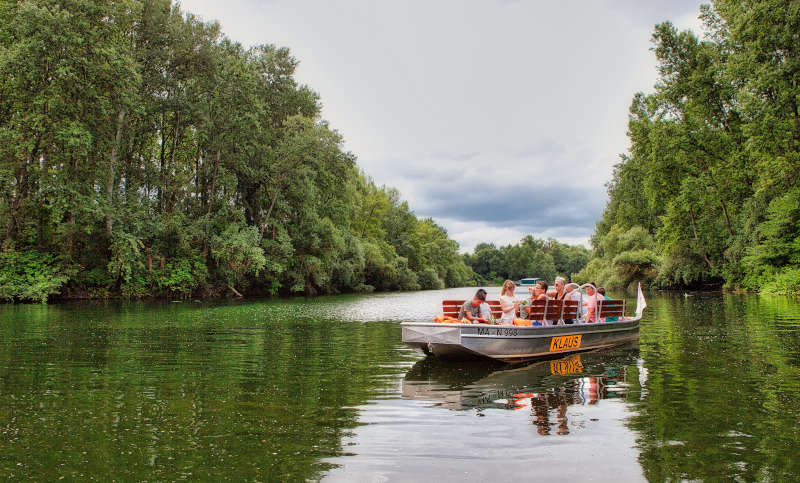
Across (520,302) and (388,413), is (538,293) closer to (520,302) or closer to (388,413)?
(520,302)

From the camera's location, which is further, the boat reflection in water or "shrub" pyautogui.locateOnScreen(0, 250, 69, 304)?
"shrub" pyautogui.locateOnScreen(0, 250, 69, 304)

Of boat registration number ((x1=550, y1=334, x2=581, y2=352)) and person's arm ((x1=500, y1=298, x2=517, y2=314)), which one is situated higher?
person's arm ((x1=500, y1=298, x2=517, y2=314))

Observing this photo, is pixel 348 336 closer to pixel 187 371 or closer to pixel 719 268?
pixel 187 371

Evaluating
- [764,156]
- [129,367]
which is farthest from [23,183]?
[764,156]

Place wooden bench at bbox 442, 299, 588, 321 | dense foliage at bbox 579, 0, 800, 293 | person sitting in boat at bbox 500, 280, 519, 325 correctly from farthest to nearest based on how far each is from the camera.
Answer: dense foliage at bbox 579, 0, 800, 293 < person sitting in boat at bbox 500, 280, 519, 325 < wooden bench at bbox 442, 299, 588, 321

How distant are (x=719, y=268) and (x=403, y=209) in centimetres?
5557

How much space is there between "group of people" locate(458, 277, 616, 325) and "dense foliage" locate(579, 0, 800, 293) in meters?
21.7

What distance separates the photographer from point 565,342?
12461 millimetres

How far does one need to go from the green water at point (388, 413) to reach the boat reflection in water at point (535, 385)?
0.04 m

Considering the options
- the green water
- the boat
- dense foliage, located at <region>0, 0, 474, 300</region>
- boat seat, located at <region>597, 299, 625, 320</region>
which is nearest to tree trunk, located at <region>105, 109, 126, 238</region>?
dense foliage, located at <region>0, 0, 474, 300</region>

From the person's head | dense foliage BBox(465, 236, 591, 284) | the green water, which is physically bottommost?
the green water

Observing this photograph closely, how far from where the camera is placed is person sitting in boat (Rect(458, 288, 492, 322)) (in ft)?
38.7

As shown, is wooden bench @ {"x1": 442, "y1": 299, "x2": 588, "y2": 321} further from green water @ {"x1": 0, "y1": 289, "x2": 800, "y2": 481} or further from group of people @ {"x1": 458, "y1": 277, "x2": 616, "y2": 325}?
green water @ {"x1": 0, "y1": 289, "x2": 800, "y2": 481}

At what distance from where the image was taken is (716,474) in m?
4.79
